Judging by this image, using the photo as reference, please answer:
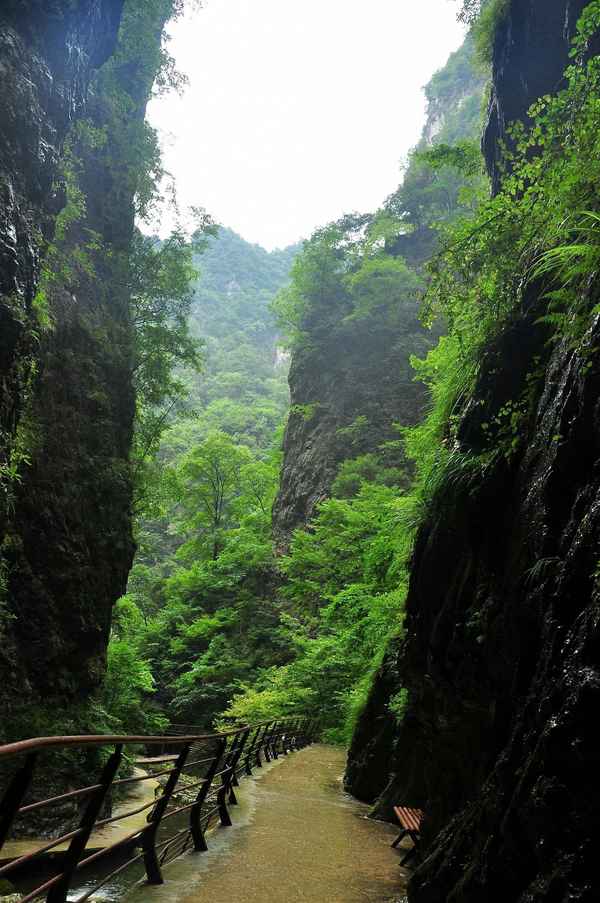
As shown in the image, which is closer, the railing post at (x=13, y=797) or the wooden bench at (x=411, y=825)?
the railing post at (x=13, y=797)

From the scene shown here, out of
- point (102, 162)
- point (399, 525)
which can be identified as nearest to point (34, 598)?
point (399, 525)

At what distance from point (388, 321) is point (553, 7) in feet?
71.3

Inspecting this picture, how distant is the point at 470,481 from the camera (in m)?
5.54

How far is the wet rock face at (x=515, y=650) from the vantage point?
2.75 meters

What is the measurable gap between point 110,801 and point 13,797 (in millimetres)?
10877

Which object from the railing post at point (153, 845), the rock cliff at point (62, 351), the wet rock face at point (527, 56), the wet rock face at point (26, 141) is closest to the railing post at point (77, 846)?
the railing post at point (153, 845)

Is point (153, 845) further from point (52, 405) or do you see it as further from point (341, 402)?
point (341, 402)

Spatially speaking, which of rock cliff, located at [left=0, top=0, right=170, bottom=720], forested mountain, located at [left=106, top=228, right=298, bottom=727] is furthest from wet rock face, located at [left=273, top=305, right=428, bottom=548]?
rock cliff, located at [left=0, top=0, right=170, bottom=720]

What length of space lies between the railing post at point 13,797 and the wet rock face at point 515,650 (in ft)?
7.29

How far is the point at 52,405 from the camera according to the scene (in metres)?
12.2

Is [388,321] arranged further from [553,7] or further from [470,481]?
[470,481]

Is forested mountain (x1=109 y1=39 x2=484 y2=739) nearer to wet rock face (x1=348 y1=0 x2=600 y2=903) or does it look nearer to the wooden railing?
the wooden railing

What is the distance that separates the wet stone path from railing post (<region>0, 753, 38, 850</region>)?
8.38ft

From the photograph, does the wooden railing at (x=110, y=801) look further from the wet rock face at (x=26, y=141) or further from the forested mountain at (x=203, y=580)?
the wet rock face at (x=26, y=141)
